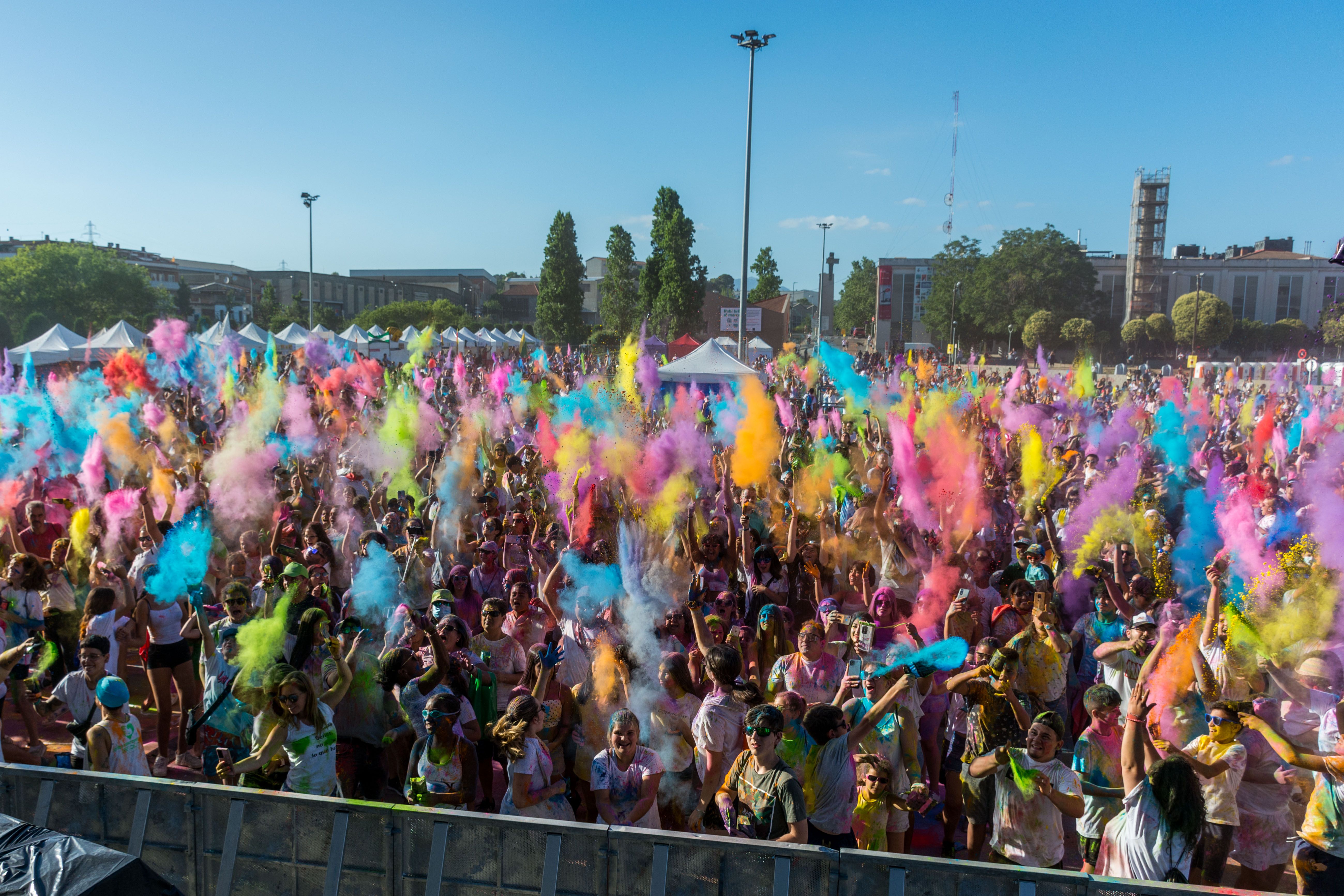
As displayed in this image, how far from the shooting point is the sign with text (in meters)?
23.5

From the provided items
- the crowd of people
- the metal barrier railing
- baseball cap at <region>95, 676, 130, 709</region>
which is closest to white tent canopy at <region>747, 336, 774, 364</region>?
the crowd of people

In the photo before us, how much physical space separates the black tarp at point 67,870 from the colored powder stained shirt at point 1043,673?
3853 mm

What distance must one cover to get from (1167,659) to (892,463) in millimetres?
5002

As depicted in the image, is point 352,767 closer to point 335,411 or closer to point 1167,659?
point 1167,659

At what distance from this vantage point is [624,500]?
309 inches

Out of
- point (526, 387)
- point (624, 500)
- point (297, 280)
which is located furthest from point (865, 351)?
point (297, 280)

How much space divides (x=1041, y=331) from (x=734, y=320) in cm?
4787

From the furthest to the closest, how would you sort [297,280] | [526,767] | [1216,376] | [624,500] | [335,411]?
[297,280], [1216,376], [335,411], [624,500], [526,767]

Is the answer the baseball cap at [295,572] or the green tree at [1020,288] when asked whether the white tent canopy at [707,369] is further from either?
the green tree at [1020,288]

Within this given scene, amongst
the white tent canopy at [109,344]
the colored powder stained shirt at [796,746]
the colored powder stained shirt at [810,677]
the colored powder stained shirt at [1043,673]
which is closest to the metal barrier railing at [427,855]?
the colored powder stained shirt at [796,746]

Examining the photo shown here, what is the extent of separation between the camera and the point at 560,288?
55438 mm

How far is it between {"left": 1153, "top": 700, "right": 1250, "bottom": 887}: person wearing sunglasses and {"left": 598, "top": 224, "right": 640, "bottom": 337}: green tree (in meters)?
51.3

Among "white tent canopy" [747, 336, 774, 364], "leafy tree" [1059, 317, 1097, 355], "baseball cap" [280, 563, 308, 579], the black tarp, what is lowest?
the black tarp

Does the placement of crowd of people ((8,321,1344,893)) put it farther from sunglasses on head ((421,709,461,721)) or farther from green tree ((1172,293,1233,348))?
green tree ((1172,293,1233,348))
